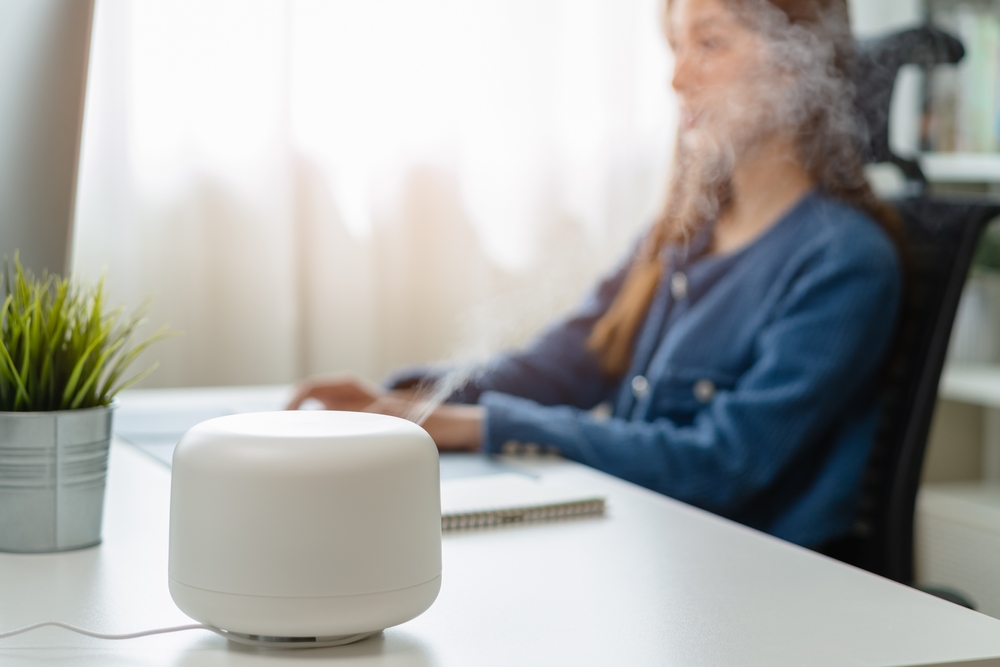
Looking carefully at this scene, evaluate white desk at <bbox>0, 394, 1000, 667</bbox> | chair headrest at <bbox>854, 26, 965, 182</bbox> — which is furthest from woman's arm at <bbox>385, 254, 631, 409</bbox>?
white desk at <bbox>0, 394, 1000, 667</bbox>

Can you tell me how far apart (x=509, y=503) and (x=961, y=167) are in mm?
1686

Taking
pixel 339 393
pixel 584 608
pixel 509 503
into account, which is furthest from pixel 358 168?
pixel 584 608

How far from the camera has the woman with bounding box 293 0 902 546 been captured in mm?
1128

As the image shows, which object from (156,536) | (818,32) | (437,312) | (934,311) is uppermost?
(818,32)

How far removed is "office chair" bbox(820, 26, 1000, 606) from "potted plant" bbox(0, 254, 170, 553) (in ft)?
2.76

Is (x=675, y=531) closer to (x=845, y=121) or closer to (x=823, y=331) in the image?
(x=823, y=331)

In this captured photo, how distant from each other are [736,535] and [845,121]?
77 centimetres

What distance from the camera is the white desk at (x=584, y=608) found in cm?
51

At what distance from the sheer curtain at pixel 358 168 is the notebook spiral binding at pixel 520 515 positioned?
1.03 meters

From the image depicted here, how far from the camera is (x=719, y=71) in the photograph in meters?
1.24

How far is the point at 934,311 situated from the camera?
116cm

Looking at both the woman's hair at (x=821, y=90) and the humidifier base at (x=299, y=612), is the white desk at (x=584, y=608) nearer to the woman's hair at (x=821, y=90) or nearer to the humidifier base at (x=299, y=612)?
the humidifier base at (x=299, y=612)

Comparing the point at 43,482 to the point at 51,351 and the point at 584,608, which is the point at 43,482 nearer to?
the point at 51,351

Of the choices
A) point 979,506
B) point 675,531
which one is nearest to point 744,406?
point 675,531
